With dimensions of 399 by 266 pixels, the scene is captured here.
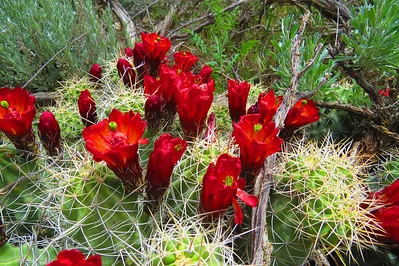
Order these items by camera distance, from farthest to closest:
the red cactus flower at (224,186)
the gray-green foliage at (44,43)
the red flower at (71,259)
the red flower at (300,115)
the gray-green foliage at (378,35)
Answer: the gray-green foliage at (44,43), the gray-green foliage at (378,35), the red flower at (300,115), the red cactus flower at (224,186), the red flower at (71,259)

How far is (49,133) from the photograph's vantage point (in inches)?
44.9

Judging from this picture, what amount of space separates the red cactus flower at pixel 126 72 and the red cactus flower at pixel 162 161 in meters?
0.55

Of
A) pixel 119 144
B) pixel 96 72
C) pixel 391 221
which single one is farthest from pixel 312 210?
pixel 96 72

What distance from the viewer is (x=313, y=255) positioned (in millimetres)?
1006

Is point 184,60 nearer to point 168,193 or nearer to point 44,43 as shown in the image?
point 168,193

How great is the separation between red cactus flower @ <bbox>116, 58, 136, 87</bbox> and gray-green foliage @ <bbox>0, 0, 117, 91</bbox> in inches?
16.1

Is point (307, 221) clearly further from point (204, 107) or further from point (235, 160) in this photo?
point (204, 107)

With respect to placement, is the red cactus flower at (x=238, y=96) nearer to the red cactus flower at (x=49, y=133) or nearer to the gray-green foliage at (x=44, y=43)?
the red cactus flower at (x=49, y=133)

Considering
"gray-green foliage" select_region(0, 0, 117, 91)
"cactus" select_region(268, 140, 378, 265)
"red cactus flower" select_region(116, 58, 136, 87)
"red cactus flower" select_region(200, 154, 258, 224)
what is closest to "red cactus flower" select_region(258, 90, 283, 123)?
"cactus" select_region(268, 140, 378, 265)

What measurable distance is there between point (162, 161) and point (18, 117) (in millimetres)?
416

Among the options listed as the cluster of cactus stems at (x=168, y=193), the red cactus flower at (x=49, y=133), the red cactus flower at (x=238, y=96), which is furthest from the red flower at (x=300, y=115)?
the red cactus flower at (x=49, y=133)

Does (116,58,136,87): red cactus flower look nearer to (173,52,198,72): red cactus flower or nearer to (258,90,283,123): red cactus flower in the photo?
(173,52,198,72): red cactus flower

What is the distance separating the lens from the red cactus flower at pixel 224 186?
2.87ft

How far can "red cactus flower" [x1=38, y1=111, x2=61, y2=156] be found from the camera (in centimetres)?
112
